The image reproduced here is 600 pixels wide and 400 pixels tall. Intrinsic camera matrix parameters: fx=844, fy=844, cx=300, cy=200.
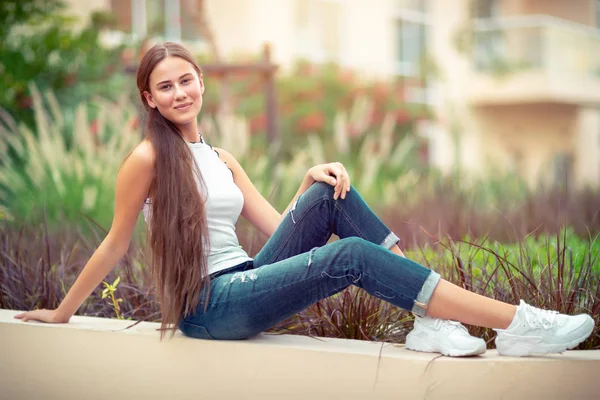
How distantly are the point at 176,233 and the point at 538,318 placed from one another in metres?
1.16

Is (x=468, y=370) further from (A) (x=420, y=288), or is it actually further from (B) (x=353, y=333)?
(B) (x=353, y=333)

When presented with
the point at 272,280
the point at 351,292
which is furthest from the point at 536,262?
the point at 272,280

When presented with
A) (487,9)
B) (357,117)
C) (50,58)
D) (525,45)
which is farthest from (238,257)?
(487,9)

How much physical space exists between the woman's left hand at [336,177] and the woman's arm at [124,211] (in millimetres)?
559

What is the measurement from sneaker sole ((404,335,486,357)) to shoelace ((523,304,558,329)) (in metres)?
0.16

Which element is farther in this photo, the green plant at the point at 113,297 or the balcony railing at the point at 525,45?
the balcony railing at the point at 525,45

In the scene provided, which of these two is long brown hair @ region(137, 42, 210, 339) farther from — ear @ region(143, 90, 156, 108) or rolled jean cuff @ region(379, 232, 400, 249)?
rolled jean cuff @ region(379, 232, 400, 249)

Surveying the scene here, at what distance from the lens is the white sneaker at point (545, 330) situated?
2504mm

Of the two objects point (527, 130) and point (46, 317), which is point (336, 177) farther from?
point (527, 130)

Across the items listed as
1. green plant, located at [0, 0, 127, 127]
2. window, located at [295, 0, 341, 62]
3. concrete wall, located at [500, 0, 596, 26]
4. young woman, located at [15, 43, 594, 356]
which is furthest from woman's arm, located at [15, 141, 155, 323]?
concrete wall, located at [500, 0, 596, 26]

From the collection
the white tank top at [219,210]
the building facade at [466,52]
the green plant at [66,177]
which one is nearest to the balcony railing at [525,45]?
the building facade at [466,52]

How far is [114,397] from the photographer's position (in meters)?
2.91

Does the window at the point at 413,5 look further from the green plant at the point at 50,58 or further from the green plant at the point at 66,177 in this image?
the green plant at the point at 66,177

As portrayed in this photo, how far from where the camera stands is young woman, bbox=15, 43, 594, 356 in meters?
2.54
